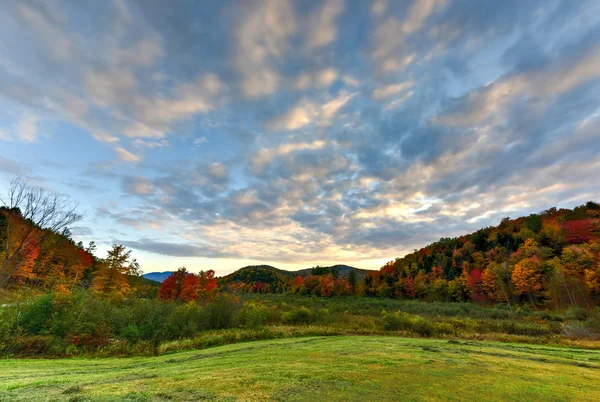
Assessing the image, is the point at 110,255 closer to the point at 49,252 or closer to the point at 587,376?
the point at 49,252

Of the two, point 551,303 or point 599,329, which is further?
point 551,303

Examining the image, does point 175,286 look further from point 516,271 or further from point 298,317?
point 516,271

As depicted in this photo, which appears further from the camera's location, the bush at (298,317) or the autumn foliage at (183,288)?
the autumn foliage at (183,288)

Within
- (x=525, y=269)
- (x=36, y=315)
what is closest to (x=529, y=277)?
(x=525, y=269)

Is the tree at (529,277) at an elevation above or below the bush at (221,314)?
above

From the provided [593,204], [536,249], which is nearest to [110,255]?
[536,249]

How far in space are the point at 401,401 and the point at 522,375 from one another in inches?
197

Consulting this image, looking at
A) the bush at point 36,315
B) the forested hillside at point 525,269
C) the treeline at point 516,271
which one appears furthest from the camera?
the treeline at point 516,271

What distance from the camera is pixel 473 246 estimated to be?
86125 mm

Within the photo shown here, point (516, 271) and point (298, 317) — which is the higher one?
point (516, 271)

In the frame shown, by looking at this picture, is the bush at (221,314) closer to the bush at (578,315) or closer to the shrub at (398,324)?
the shrub at (398,324)

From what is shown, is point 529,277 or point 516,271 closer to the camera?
point 529,277

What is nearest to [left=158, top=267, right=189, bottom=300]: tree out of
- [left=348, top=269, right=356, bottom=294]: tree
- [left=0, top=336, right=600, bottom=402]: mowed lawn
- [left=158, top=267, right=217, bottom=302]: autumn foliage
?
[left=158, top=267, right=217, bottom=302]: autumn foliage

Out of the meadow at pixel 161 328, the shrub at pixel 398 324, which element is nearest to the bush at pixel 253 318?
the meadow at pixel 161 328
